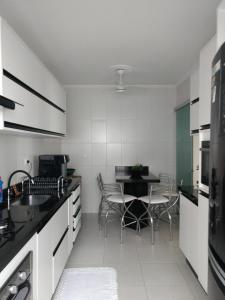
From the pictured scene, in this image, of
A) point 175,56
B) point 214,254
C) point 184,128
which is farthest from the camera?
point 184,128

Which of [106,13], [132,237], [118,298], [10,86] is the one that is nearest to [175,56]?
[106,13]

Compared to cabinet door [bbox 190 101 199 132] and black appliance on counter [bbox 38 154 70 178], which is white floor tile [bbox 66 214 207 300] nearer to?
black appliance on counter [bbox 38 154 70 178]

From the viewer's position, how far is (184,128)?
411cm

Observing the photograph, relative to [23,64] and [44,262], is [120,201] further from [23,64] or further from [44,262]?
[23,64]

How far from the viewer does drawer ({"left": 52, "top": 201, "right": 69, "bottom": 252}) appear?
1933 mm

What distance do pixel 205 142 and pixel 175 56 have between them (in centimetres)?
167

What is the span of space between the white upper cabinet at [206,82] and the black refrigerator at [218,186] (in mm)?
899

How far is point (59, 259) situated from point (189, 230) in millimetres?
1300

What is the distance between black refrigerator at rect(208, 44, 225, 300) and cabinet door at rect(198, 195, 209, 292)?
881 millimetres

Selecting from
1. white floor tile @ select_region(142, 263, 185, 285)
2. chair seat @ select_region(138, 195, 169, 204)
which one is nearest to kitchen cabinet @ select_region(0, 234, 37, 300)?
white floor tile @ select_region(142, 263, 185, 285)

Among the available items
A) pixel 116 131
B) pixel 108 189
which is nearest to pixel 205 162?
pixel 108 189

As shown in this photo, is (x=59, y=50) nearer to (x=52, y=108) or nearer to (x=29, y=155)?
(x=52, y=108)

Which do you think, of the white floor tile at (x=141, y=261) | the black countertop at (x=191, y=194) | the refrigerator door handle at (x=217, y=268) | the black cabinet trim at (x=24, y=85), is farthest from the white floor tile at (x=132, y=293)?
the black cabinet trim at (x=24, y=85)

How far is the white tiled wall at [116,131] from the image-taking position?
4660 millimetres
